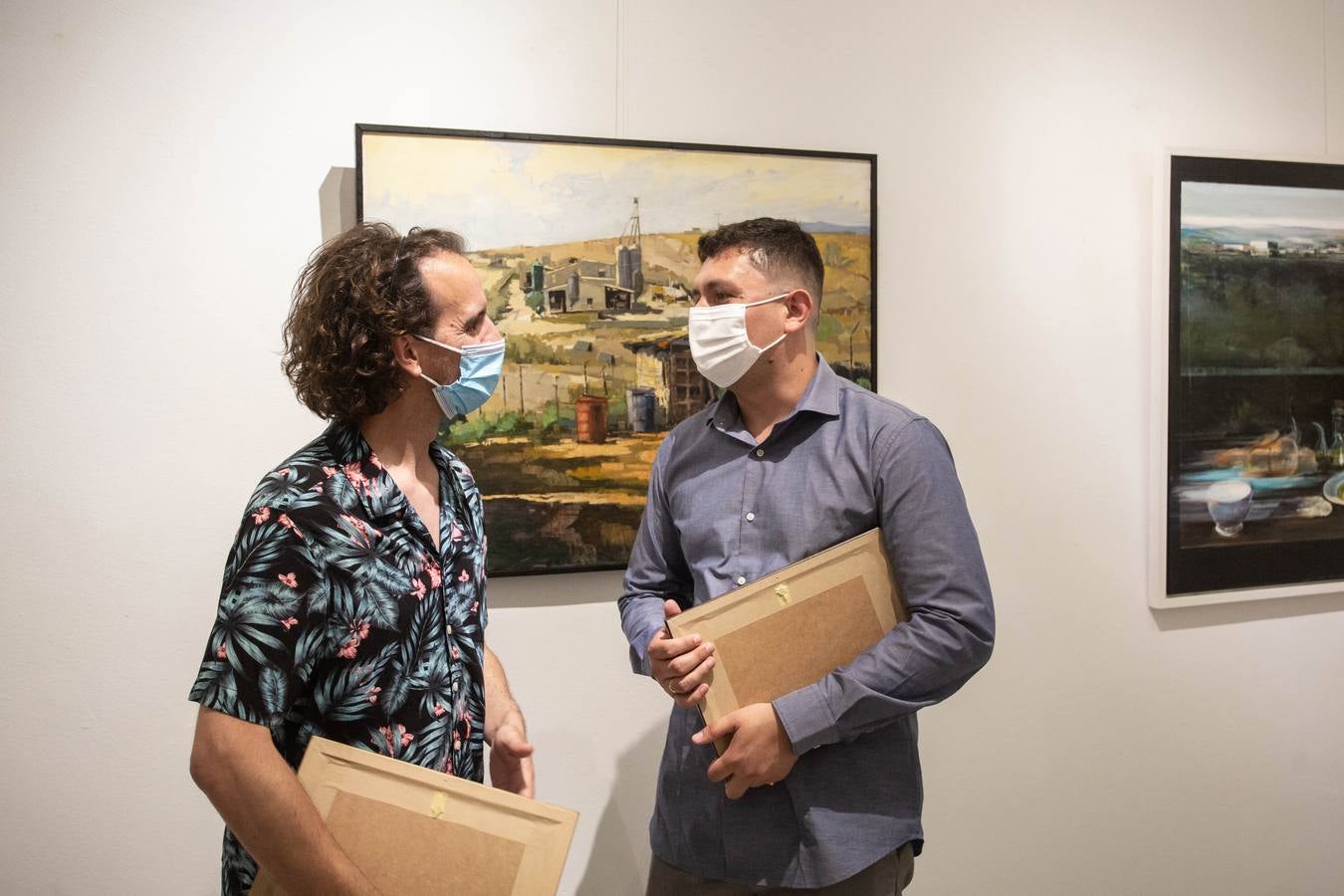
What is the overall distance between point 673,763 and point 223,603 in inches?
33.8

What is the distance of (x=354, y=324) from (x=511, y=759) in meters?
0.70

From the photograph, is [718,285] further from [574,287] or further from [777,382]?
[574,287]

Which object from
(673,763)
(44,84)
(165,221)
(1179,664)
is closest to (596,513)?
(673,763)

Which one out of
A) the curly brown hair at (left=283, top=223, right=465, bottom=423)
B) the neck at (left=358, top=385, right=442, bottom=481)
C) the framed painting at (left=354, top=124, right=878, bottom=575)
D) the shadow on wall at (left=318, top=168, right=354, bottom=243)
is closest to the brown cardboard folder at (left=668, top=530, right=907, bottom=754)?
the neck at (left=358, top=385, right=442, bottom=481)

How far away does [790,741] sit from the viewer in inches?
58.9

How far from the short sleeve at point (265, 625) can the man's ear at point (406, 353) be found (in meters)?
0.30

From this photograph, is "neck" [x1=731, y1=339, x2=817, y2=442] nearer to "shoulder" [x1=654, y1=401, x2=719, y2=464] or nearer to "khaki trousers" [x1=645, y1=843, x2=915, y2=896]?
"shoulder" [x1=654, y1=401, x2=719, y2=464]

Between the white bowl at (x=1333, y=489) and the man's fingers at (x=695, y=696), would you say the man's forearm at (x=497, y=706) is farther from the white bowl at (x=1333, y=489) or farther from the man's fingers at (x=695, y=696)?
the white bowl at (x=1333, y=489)

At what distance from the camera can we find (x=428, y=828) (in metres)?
1.22

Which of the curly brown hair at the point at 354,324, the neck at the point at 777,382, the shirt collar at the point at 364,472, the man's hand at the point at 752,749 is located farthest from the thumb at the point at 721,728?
the curly brown hair at the point at 354,324

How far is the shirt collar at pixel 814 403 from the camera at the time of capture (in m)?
1.66

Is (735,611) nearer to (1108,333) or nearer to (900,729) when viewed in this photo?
(900,729)

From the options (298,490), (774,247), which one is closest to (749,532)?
(774,247)

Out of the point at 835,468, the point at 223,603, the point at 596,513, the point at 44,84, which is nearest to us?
the point at 223,603
